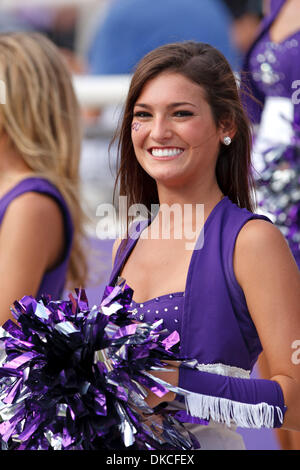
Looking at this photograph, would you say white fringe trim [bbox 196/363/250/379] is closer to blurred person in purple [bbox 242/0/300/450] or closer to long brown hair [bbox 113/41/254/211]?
long brown hair [bbox 113/41/254/211]

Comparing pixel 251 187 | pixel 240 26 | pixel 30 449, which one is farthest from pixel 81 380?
pixel 240 26

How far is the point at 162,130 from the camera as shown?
5.69 feet

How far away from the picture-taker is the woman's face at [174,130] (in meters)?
1.74

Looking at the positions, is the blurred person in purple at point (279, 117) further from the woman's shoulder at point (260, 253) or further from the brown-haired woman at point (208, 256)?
the woman's shoulder at point (260, 253)

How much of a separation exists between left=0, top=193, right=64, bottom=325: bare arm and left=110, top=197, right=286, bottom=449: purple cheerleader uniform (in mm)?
611

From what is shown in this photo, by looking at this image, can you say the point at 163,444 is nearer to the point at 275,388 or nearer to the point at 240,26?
the point at 275,388

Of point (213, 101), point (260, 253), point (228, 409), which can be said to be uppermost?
point (213, 101)

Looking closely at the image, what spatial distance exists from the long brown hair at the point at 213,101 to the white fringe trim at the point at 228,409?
505 millimetres

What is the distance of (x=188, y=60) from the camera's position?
1.78 metres

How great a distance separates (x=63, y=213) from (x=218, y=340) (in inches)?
37.8

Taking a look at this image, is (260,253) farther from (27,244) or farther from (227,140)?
(27,244)
